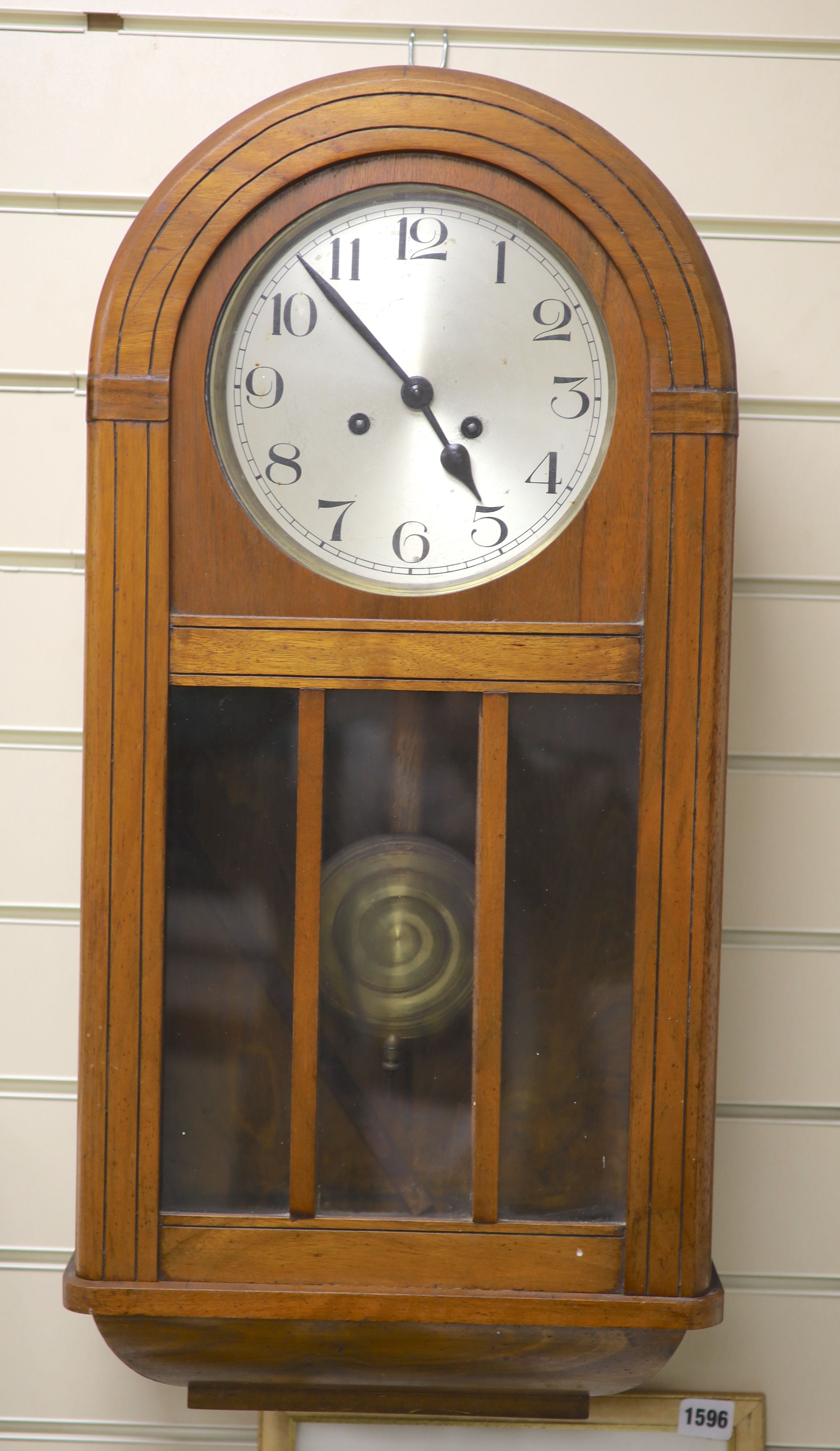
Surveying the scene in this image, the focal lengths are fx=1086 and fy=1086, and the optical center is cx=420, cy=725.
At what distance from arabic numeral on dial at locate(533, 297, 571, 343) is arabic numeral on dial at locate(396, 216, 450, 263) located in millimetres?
84

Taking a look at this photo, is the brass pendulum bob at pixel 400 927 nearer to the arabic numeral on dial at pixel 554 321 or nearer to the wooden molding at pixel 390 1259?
the wooden molding at pixel 390 1259

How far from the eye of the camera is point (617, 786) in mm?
839

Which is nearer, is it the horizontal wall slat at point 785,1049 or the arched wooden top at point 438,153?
the arched wooden top at point 438,153

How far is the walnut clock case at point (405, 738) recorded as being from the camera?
0.83 meters

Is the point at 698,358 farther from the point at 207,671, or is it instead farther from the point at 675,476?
the point at 207,671

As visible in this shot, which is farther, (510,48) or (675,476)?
(510,48)

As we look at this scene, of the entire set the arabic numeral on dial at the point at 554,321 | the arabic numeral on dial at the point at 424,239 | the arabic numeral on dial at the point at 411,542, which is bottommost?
the arabic numeral on dial at the point at 411,542

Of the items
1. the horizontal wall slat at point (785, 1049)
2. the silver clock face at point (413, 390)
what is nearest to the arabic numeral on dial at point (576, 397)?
the silver clock face at point (413, 390)

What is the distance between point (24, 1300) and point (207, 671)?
0.75 metres

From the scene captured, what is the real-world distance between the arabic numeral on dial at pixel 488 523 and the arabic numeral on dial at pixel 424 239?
0.63 feet

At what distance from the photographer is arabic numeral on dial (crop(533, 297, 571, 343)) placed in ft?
2.76

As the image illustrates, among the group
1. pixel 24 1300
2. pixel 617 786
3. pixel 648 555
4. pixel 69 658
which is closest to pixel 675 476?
pixel 648 555

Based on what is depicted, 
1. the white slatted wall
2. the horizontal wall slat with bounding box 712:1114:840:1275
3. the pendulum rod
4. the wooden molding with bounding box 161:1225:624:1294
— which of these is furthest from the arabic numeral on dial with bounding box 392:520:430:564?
the horizontal wall slat with bounding box 712:1114:840:1275

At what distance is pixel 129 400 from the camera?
32.3 inches
